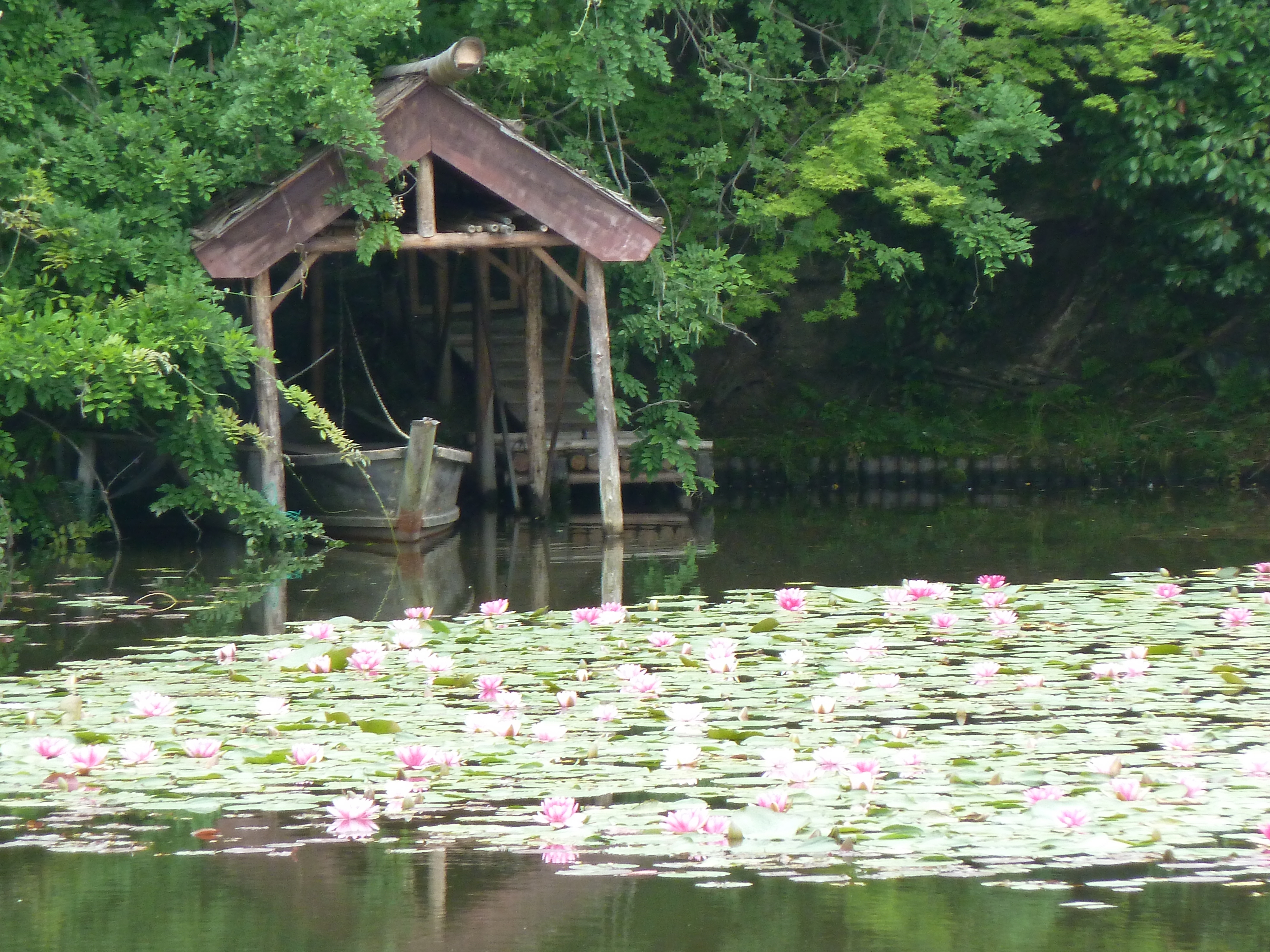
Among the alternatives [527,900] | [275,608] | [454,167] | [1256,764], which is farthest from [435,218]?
[527,900]

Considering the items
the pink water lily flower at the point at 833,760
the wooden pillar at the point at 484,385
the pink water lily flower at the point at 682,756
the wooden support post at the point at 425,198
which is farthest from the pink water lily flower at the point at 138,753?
the wooden pillar at the point at 484,385

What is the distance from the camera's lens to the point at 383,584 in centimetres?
955

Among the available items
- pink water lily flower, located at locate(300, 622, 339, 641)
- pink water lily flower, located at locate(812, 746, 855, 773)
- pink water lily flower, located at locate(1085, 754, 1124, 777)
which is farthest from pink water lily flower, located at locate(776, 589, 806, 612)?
pink water lily flower, located at locate(1085, 754, 1124, 777)

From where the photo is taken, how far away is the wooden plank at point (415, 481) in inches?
451

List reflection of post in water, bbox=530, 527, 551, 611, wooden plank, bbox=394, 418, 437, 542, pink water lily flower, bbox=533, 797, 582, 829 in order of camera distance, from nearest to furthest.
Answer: pink water lily flower, bbox=533, 797, 582, 829
reflection of post in water, bbox=530, 527, 551, 611
wooden plank, bbox=394, 418, 437, 542

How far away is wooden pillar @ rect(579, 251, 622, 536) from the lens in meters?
12.4

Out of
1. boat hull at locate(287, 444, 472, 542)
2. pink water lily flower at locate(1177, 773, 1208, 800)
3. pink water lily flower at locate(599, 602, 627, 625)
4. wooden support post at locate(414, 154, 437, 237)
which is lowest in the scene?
pink water lily flower at locate(1177, 773, 1208, 800)

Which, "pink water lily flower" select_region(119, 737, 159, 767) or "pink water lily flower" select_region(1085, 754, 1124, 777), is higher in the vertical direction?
"pink water lily flower" select_region(119, 737, 159, 767)

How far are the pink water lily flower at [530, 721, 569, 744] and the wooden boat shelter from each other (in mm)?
6648

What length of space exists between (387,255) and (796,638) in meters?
12.0

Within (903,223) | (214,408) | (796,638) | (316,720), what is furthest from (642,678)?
(903,223)

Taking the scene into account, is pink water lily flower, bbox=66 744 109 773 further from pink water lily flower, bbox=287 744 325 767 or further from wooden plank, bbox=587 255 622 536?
wooden plank, bbox=587 255 622 536

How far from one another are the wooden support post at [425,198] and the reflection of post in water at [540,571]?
238 cm

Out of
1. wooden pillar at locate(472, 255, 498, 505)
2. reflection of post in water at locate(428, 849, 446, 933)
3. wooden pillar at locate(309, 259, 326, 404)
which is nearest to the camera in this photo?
reflection of post in water at locate(428, 849, 446, 933)
